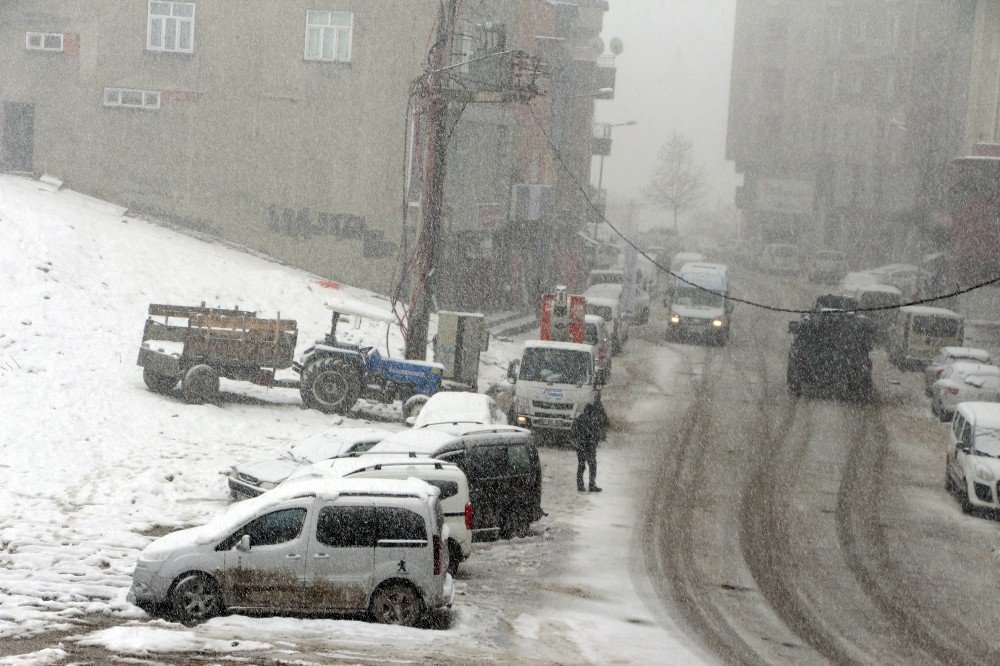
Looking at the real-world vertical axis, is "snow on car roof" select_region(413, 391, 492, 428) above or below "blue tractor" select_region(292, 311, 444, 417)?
above

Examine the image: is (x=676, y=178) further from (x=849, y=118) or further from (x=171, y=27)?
(x=171, y=27)

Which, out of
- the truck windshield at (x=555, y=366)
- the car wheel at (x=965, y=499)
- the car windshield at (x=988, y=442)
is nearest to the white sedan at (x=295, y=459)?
the truck windshield at (x=555, y=366)

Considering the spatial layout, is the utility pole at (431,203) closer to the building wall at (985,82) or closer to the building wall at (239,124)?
the building wall at (239,124)

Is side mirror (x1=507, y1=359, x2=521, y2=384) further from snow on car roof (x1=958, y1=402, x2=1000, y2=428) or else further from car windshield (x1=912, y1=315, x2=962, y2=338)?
car windshield (x1=912, y1=315, x2=962, y2=338)

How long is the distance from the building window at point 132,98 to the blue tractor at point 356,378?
19123 millimetres

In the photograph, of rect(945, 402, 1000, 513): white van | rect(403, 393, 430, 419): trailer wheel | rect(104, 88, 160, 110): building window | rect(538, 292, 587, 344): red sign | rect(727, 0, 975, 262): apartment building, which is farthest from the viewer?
rect(727, 0, 975, 262): apartment building

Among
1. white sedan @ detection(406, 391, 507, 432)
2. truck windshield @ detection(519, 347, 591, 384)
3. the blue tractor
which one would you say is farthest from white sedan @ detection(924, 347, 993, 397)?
white sedan @ detection(406, 391, 507, 432)

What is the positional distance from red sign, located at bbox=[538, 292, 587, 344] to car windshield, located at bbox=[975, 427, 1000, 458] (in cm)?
1183

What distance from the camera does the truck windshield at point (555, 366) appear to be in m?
27.0

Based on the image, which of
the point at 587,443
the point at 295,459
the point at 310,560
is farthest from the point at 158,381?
the point at 310,560

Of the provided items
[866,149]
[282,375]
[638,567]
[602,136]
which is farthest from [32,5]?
[866,149]

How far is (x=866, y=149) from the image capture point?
86.9 meters

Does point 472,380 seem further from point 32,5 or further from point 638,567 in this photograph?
point 32,5

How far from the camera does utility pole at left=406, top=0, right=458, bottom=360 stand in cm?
2892
